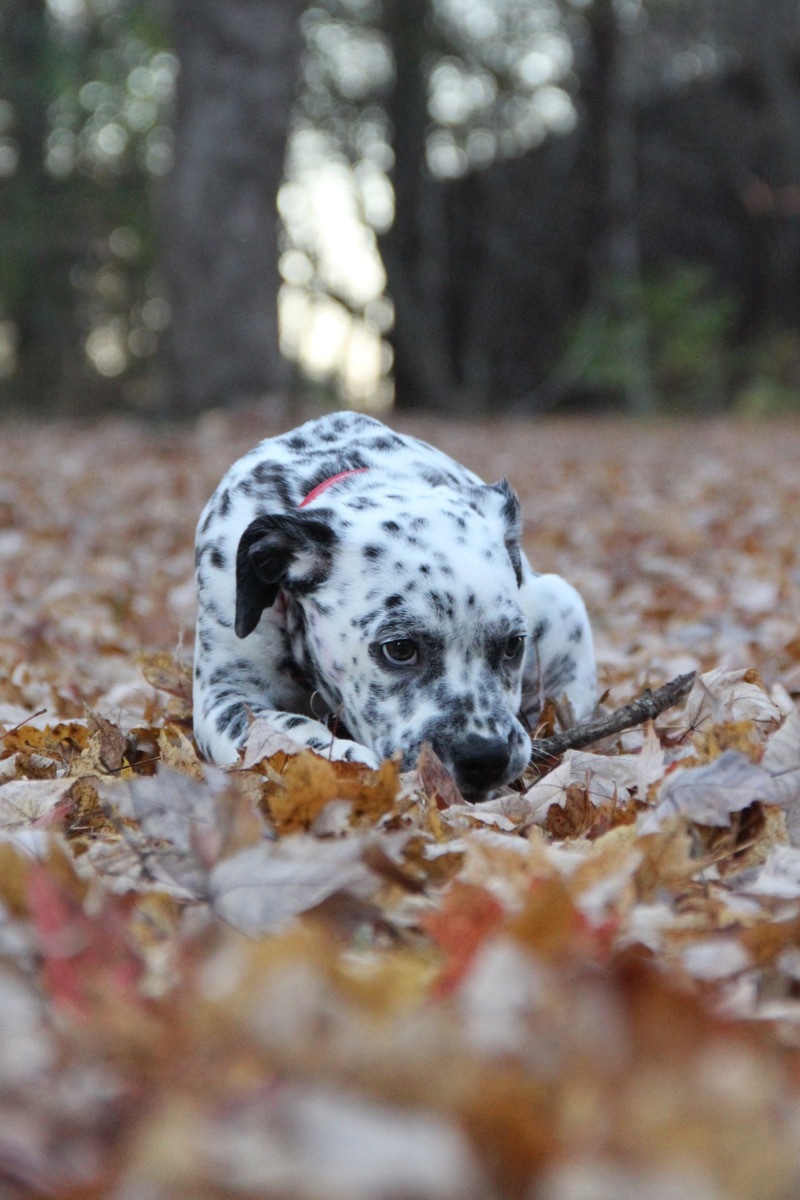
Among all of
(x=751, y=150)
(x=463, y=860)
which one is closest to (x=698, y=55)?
(x=751, y=150)

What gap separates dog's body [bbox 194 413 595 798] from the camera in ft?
10.7

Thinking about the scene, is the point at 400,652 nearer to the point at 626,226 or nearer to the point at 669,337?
the point at 669,337

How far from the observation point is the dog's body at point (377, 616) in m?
3.26

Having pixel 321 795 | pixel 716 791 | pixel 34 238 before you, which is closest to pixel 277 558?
pixel 321 795

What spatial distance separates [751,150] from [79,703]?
63.0ft

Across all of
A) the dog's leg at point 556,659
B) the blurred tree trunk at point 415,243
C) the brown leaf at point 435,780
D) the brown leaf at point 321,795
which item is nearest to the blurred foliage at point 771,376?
the blurred tree trunk at point 415,243

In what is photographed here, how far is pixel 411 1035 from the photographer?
49.8 inches

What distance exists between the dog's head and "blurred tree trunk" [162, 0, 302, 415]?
9.97m

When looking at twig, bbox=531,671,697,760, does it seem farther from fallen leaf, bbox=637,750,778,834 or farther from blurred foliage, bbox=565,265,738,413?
blurred foliage, bbox=565,265,738,413

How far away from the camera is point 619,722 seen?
10.8ft

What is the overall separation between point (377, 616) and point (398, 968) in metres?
1.73

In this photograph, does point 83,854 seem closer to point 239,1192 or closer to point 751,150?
point 239,1192

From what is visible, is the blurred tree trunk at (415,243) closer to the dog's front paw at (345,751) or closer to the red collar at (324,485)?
the red collar at (324,485)

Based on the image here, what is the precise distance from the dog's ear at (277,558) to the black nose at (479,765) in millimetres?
704
